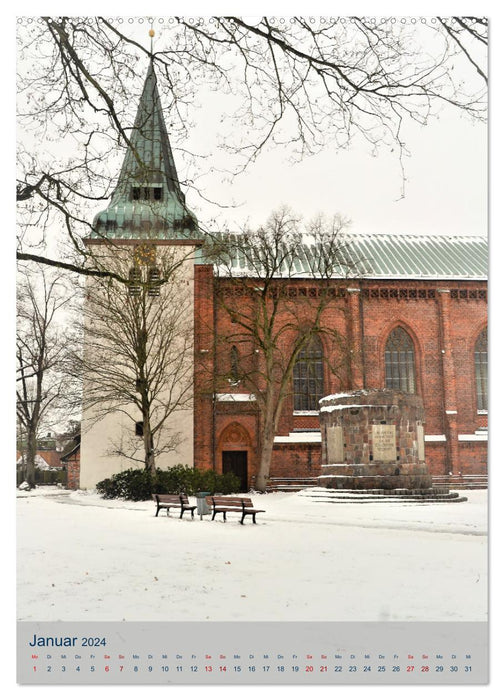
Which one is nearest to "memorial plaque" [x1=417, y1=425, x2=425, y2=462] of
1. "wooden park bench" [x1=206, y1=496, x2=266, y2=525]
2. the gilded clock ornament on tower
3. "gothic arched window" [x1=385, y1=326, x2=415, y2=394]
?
"gothic arched window" [x1=385, y1=326, x2=415, y2=394]

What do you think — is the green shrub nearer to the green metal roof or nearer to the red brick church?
the red brick church

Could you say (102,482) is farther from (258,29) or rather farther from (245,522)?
(258,29)

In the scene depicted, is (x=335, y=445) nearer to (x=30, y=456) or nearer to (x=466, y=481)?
(x=466, y=481)

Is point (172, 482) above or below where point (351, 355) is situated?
below

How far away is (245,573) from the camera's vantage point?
23.3 ft

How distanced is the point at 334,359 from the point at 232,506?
8084mm

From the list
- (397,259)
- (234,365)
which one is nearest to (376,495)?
(234,365)

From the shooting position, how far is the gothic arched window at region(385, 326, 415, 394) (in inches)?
742

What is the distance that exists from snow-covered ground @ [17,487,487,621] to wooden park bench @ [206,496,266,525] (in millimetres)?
2264

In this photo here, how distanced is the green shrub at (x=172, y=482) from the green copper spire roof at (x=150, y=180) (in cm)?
908

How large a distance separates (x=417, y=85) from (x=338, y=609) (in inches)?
197

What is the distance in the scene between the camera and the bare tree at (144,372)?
1528 cm

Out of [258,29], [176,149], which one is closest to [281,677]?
[176,149]

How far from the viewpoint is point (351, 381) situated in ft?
62.8
